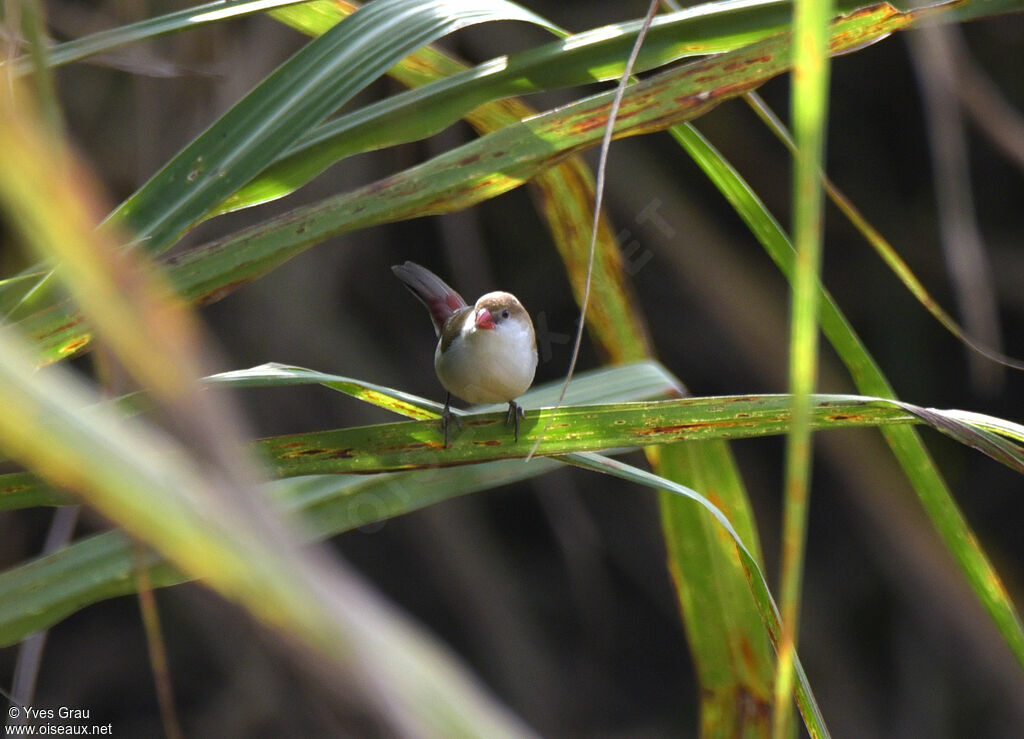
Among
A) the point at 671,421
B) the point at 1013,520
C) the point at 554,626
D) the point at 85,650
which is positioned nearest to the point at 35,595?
the point at 671,421

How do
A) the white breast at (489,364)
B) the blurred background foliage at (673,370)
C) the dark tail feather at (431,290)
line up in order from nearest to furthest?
1. the white breast at (489,364)
2. the dark tail feather at (431,290)
3. the blurred background foliage at (673,370)

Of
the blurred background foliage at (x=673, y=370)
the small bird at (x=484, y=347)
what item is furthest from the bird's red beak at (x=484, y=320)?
the blurred background foliage at (x=673, y=370)

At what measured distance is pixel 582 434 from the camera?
38.4 inches

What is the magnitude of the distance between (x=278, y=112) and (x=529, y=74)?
0.25 metres

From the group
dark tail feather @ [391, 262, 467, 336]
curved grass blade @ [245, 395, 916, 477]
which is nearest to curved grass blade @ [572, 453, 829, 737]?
curved grass blade @ [245, 395, 916, 477]

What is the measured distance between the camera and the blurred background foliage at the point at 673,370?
2.37 metres

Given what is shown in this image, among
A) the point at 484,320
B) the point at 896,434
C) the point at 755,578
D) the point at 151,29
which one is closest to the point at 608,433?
the point at 755,578

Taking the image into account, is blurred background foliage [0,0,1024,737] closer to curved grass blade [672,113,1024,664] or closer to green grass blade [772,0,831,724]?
curved grass blade [672,113,1024,664]

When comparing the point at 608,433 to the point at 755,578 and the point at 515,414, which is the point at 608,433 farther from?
the point at 515,414

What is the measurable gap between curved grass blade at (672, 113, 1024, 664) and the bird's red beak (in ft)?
2.13

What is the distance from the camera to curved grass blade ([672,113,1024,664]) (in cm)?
98

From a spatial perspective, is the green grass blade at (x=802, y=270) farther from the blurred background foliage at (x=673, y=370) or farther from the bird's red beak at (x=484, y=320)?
the blurred background foliage at (x=673, y=370)

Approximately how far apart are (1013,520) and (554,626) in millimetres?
1338

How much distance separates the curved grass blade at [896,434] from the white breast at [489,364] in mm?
608
